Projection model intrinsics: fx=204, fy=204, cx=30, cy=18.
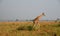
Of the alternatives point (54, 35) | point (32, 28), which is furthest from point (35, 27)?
point (54, 35)

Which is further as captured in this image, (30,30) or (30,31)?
(30,30)

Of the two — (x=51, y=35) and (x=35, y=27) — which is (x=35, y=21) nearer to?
(x=35, y=27)

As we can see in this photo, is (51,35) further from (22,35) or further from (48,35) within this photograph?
(22,35)

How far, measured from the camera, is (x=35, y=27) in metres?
19.0

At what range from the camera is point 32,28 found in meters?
18.8

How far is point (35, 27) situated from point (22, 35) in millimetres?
4986

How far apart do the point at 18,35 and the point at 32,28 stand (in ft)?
16.5

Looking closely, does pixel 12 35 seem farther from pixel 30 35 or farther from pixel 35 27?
pixel 35 27

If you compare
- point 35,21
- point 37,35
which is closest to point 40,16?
point 35,21

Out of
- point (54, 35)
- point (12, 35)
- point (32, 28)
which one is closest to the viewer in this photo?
point (54, 35)

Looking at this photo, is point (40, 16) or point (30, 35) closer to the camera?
point (30, 35)

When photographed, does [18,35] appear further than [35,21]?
No

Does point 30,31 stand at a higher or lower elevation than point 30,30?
higher

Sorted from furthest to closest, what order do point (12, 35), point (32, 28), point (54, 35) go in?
point (32, 28)
point (12, 35)
point (54, 35)
